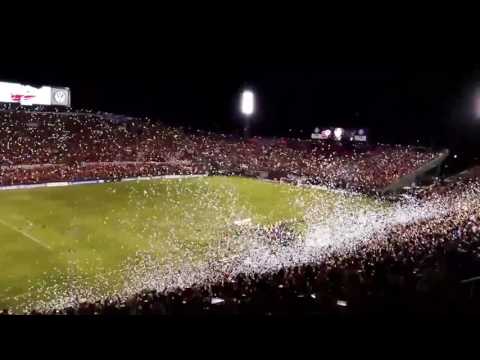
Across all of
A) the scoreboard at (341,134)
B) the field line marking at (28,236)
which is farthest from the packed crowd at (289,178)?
the field line marking at (28,236)

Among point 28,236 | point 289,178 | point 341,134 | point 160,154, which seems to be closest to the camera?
point 28,236

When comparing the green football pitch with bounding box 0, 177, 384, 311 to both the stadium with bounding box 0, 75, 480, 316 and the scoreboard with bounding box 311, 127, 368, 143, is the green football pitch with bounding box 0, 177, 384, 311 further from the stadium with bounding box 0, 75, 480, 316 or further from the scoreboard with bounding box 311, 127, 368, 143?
the scoreboard with bounding box 311, 127, 368, 143

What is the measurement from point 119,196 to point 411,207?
49.5ft

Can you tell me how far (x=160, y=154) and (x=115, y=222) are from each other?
16340mm

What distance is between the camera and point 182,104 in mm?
47875

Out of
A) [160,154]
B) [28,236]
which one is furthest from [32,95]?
[28,236]

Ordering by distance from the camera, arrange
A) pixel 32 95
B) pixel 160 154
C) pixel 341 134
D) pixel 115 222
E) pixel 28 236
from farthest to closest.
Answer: pixel 341 134, pixel 160 154, pixel 32 95, pixel 115 222, pixel 28 236

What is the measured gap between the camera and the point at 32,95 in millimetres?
35062

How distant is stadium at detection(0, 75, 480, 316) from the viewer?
8.42 meters

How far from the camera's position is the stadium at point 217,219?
8.42 meters

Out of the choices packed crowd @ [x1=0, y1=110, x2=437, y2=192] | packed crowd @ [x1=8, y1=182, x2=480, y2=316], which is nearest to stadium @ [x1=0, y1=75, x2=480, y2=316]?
packed crowd @ [x1=8, y1=182, x2=480, y2=316]

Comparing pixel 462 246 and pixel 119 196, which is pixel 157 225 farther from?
pixel 462 246

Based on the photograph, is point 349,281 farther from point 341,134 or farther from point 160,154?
point 341,134

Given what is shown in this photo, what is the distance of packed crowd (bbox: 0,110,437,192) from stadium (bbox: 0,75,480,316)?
0.53 feet
